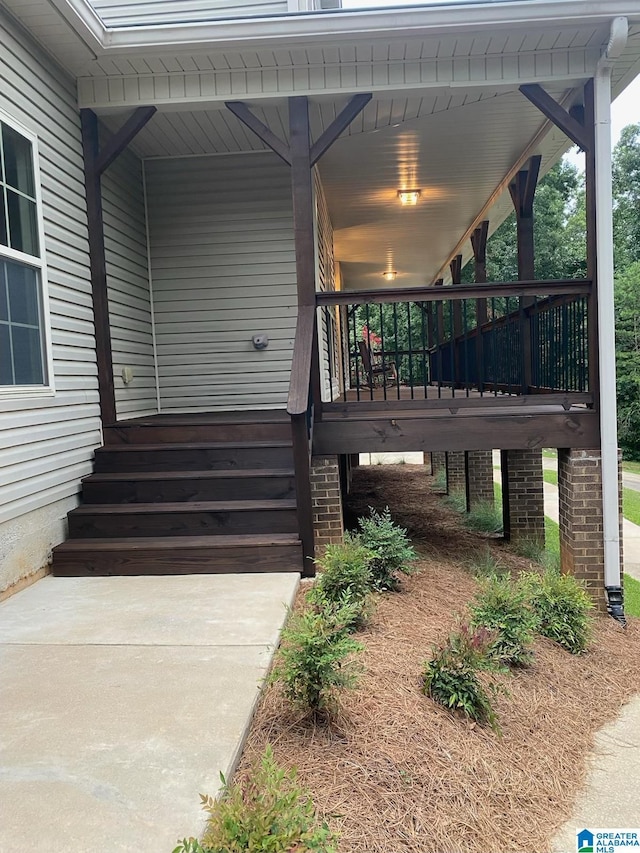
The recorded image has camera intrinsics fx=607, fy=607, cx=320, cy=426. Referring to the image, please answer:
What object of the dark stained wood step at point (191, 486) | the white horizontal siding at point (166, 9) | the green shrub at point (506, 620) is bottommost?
the green shrub at point (506, 620)

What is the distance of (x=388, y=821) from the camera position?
1.90 m

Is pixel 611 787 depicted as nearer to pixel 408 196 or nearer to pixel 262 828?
pixel 262 828

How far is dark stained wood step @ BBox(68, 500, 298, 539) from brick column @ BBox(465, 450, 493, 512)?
437 centimetres

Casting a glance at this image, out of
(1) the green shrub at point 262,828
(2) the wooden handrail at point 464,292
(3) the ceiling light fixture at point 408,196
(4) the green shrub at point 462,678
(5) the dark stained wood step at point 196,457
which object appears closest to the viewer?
(1) the green shrub at point 262,828

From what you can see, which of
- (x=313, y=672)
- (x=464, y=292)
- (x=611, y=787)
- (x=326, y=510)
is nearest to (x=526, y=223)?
(x=464, y=292)

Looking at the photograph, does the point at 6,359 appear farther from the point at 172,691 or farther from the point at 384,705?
the point at 384,705

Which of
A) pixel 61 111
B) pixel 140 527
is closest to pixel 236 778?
pixel 140 527

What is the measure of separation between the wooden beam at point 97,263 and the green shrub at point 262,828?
3757mm

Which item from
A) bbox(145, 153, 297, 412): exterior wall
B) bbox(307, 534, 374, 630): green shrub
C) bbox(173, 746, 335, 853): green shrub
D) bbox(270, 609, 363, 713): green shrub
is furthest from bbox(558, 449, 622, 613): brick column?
bbox(173, 746, 335, 853): green shrub

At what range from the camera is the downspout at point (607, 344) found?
4441mm

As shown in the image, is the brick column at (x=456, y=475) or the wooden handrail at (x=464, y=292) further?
the brick column at (x=456, y=475)

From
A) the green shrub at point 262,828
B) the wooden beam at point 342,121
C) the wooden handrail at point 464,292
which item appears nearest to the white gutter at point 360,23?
the wooden beam at point 342,121

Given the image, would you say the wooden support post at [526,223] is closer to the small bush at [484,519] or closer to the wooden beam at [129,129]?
the small bush at [484,519]

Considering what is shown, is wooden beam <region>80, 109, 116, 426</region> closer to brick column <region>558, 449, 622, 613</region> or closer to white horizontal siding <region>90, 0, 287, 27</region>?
white horizontal siding <region>90, 0, 287, 27</region>
